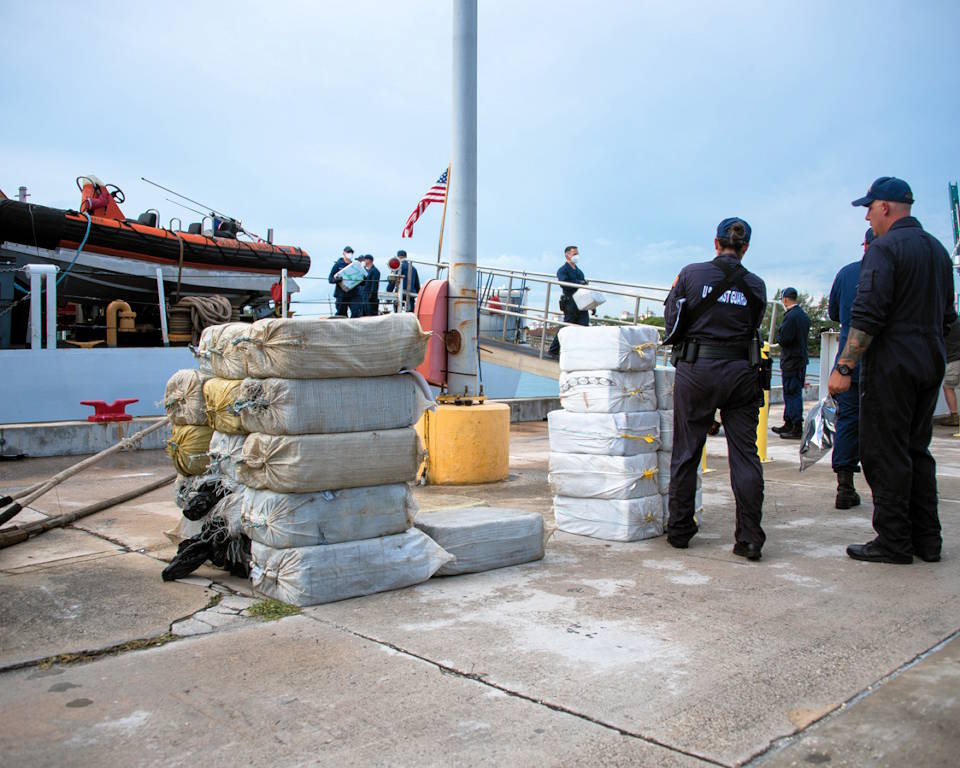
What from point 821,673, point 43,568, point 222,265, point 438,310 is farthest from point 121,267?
point 821,673

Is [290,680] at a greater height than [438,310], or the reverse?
[438,310]

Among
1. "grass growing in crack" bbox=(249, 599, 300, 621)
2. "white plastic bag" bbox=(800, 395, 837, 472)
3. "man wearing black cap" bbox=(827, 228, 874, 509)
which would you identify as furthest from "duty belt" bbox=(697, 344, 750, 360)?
"grass growing in crack" bbox=(249, 599, 300, 621)

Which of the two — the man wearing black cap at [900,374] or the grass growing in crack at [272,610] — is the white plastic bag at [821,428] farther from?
the grass growing in crack at [272,610]

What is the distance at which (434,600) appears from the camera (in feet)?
11.5

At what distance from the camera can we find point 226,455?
388cm

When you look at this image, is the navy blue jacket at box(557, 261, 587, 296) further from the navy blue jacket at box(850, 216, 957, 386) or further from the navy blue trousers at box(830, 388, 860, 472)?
the navy blue jacket at box(850, 216, 957, 386)

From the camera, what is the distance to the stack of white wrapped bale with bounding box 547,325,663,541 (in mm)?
4629

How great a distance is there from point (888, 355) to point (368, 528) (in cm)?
260

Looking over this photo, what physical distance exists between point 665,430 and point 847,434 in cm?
160

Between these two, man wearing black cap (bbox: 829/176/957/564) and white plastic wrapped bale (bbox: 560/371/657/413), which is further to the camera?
white plastic wrapped bale (bbox: 560/371/657/413)

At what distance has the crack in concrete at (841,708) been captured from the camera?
212cm

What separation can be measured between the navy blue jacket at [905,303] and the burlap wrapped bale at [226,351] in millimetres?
2892

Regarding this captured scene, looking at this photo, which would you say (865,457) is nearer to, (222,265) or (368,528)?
(368,528)

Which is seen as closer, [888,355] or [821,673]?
[821,673]
